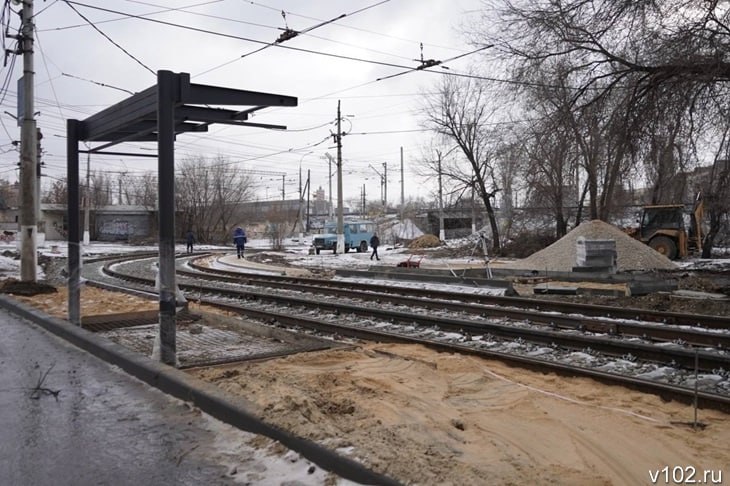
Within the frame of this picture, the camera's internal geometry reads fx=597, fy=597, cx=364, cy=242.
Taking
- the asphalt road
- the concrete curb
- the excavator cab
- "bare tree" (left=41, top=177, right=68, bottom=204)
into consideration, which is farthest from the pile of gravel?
"bare tree" (left=41, top=177, right=68, bottom=204)

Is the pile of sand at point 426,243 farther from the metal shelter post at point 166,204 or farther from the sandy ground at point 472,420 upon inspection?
the metal shelter post at point 166,204

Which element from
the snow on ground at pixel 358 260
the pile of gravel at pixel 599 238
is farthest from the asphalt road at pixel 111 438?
the pile of gravel at pixel 599 238

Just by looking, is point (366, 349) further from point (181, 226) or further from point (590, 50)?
point (181, 226)

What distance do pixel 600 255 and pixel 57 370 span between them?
1774 centimetres

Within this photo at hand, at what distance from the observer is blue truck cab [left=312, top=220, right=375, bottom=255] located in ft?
140

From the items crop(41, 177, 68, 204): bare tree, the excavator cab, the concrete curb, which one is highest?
crop(41, 177, 68, 204): bare tree

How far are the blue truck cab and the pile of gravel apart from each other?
2000 cm

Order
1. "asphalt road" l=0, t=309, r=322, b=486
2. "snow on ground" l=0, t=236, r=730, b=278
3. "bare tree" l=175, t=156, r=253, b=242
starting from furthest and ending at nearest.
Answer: "bare tree" l=175, t=156, r=253, b=242
"snow on ground" l=0, t=236, r=730, b=278
"asphalt road" l=0, t=309, r=322, b=486

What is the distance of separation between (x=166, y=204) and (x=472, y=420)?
4.24 meters

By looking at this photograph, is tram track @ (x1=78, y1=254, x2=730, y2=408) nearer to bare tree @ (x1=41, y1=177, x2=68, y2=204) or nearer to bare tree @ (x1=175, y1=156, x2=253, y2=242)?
bare tree @ (x1=175, y1=156, x2=253, y2=242)

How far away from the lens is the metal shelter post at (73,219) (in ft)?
31.0

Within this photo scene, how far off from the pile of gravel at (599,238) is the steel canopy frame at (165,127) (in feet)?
56.2

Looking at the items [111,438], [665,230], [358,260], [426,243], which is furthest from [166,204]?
[426,243]

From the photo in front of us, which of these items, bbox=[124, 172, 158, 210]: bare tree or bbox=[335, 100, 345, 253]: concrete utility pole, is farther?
bbox=[124, 172, 158, 210]: bare tree
